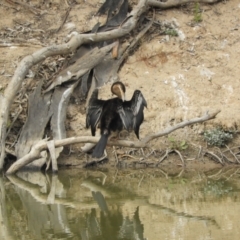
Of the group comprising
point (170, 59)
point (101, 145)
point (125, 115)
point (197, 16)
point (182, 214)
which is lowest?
point (182, 214)

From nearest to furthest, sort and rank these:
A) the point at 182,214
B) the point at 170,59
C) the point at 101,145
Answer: the point at 182,214 → the point at 101,145 → the point at 170,59

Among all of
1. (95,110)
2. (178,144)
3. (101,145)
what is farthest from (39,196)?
(178,144)

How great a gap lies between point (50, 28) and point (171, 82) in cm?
279

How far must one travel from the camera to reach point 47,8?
456 inches

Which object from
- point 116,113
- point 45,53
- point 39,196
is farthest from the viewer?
point 45,53

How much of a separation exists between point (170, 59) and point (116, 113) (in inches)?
153

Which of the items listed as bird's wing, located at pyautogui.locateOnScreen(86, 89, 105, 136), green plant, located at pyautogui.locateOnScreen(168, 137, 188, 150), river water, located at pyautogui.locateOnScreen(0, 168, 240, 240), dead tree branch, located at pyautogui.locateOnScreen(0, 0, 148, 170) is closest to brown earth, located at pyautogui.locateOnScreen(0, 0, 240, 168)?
green plant, located at pyautogui.locateOnScreen(168, 137, 188, 150)

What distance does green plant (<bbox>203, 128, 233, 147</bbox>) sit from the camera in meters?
8.85

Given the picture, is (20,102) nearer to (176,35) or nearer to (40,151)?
(40,151)

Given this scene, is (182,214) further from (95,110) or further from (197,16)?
(197,16)

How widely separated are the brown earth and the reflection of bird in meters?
2.23

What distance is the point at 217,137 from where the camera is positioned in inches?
348

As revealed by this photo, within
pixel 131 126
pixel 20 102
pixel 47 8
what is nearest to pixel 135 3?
pixel 47 8

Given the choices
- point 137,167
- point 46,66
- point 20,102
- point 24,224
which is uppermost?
point 46,66
